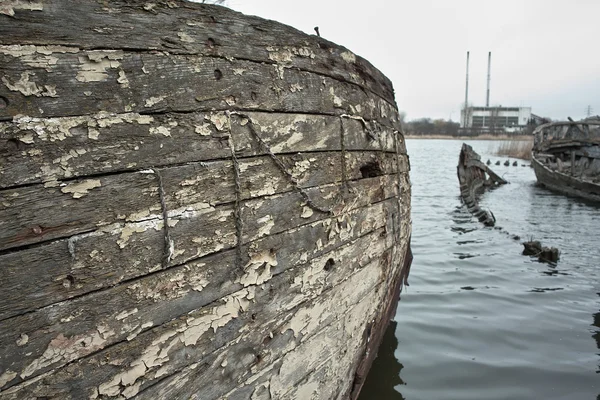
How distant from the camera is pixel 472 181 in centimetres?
1603

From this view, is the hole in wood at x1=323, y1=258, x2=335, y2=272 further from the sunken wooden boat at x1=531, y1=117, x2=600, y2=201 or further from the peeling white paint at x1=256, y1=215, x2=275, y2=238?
the sunken wooden boat at x1=531, y1=117, x2=600, y2=201

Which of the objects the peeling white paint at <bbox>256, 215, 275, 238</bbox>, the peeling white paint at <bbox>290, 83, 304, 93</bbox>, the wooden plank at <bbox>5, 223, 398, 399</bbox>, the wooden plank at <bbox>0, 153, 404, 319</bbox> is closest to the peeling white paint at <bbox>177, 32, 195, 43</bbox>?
the wooden plank at <bbox>0, 153, 404, 319</bbox>

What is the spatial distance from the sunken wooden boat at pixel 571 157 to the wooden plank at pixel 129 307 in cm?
1485

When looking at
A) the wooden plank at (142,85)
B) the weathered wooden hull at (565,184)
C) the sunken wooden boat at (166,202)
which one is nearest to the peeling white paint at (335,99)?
the sunken wooden boat at (166,202)

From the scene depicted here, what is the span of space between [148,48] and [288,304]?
1194 millimetres

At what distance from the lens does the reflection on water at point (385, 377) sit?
3719mm

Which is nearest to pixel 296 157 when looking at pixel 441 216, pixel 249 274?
pixel 249 274

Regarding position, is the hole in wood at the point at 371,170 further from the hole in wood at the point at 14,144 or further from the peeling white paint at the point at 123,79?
the hole in wood at the point at 14,144

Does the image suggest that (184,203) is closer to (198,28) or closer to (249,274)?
(249,274)

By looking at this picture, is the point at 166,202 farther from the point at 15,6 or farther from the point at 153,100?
the point at 15,6

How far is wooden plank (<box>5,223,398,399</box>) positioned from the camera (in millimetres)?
1321

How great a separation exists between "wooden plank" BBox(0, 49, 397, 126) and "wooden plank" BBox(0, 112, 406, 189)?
0.03m

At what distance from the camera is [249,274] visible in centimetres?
175

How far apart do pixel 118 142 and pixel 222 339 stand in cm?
82
